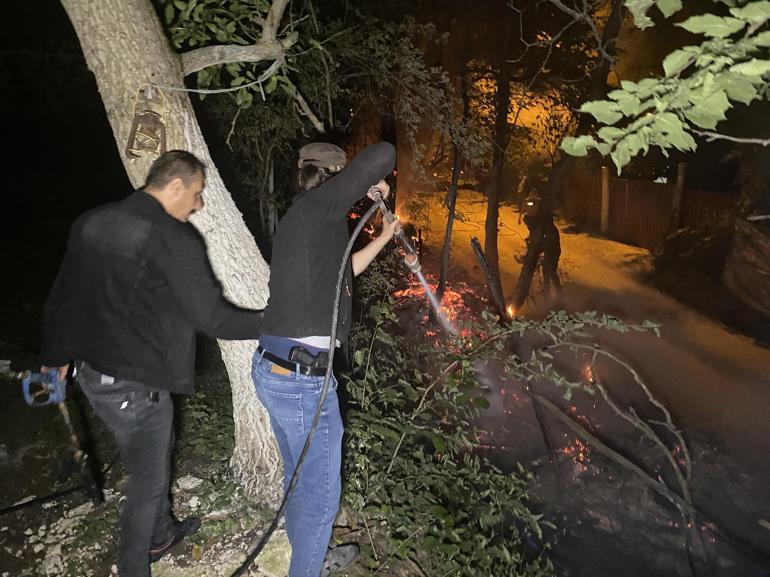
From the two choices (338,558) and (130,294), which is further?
(338,558)

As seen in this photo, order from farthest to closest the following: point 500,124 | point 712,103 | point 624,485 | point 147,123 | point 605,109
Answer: point 500,124, point 624,485, point 147,123, point 605,109, point 712,103

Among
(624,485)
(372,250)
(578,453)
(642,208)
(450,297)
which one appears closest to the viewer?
(372,250)

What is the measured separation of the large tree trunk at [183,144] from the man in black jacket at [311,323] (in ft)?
2.42

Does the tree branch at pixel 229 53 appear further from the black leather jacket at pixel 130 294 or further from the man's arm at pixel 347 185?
the man's arm at pixel 347 185

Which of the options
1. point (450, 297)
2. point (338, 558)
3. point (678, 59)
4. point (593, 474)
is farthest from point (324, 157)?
point (450, 297)

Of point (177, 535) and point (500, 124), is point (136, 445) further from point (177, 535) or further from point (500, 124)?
point (500, 124)

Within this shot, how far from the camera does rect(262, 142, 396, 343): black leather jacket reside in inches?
85.4

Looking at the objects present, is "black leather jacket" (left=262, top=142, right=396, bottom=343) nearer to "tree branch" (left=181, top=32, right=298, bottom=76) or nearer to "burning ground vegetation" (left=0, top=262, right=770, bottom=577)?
"tree branch" (left=181, top=32, right=298, bottom=76)

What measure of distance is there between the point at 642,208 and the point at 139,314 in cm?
1746

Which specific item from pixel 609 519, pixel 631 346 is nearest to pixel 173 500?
pixel 609 519

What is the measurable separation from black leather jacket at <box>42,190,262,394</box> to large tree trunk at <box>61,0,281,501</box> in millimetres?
628

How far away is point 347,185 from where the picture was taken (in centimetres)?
217

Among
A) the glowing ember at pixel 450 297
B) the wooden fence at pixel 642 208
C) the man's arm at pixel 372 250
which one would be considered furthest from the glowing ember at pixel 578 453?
the wooden fence at pixel 642 208

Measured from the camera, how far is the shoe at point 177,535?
9.47 feet
